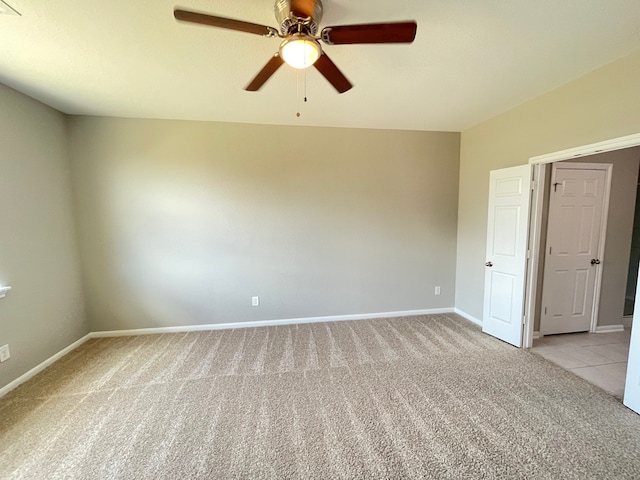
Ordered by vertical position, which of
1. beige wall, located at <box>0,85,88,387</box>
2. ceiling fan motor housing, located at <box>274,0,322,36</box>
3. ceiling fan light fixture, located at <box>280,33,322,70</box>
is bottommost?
beige wall, located at <box>0,85,88,387</box>

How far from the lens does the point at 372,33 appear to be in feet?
4.21

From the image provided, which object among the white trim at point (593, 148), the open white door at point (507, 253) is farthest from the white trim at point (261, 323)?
the white trim at point (593, 148)

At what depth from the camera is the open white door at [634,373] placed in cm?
188

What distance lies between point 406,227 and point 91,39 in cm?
363

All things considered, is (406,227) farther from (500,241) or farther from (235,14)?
(235,14)

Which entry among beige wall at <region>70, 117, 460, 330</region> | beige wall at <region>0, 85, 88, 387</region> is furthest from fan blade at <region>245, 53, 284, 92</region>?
beige wall at <region>0, 85, 88, 387</region>

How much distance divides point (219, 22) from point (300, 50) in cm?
41

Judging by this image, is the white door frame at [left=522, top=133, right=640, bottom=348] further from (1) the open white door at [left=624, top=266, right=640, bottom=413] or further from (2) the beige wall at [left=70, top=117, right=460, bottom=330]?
(2) the beige wall at [left=70, top=117, right=460, bottom=330]

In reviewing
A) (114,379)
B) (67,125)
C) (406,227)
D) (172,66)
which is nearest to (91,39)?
(172,66)

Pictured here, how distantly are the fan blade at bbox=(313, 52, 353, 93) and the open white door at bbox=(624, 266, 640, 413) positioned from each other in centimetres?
260

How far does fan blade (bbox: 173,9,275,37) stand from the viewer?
115 cm

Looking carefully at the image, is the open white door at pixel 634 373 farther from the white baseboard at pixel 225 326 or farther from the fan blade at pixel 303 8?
the fan blade at pixel 303 8

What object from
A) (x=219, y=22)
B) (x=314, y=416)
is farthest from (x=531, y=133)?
(x=314, y=416)

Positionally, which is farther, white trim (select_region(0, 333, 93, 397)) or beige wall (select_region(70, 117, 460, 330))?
beige wall (select_region(70, 117, 460, 330))
